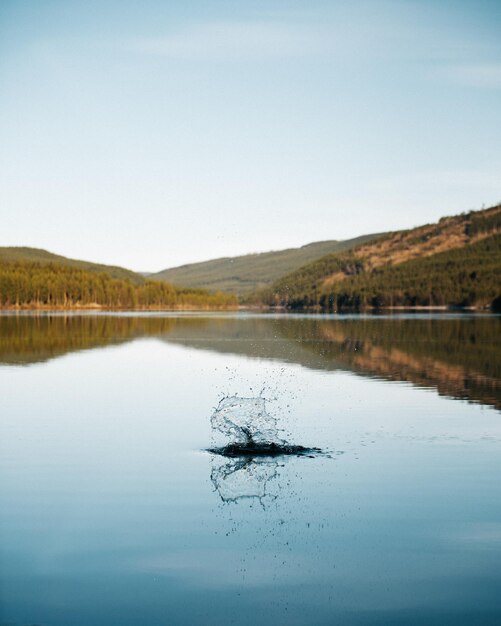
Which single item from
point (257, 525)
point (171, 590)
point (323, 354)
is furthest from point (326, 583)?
point (323, 354)

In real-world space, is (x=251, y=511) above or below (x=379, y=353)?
below

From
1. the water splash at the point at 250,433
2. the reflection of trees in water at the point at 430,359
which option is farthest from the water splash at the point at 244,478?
the reflection of trees in water at the point at 430,359

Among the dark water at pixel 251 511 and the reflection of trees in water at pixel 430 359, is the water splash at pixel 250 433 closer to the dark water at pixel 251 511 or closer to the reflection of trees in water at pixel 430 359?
the dark water at pixel 251 511

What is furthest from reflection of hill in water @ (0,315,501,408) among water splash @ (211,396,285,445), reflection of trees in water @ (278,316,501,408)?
water splash @ (211,396,285,445)

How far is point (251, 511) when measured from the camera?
52.1 feet

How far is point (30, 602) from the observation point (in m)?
11.2

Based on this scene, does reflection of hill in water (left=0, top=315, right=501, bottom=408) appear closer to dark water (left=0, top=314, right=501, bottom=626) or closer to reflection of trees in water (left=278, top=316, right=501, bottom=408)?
reflection of trees in water (left=278, top=316, right=501, bottom=408)

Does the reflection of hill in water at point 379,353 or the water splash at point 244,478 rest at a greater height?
Answer: the reflection of hill in water at point 379,353

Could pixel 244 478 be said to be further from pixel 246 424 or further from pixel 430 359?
pixel 430 359

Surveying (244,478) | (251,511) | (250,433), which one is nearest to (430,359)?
(250,433)

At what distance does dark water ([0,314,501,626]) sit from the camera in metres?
11.3

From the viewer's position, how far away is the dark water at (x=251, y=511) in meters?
11.3

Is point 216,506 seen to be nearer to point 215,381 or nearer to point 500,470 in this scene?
point 500,470

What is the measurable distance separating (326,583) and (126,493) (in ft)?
22.1
